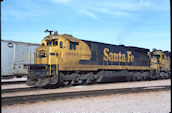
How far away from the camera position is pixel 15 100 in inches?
294

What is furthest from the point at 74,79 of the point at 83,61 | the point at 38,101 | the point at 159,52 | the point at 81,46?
the point at 159,52

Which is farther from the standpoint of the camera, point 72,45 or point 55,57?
point 72,45

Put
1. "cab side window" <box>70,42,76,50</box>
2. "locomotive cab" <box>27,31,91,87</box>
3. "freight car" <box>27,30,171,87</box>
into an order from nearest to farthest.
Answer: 1. "locomotive cab" <box>27,31,91,87</box>
2. "freight car" <box>27,30,171,87</box>
3. "cab side window" <box>70,42,76,50</box>

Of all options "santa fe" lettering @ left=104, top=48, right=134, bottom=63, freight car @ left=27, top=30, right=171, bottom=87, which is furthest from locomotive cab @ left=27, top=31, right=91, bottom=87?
"santa fe" lettering @ left=104, top=48, right=134, bottom=63

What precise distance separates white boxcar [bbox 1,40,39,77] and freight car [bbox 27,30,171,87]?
4348 millimetres

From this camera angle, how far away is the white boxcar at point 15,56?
16.2 m

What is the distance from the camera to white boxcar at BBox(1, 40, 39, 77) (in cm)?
1620

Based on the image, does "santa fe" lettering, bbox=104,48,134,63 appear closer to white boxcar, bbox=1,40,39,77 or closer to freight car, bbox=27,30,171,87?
freight car, bbox=27,30,171,87

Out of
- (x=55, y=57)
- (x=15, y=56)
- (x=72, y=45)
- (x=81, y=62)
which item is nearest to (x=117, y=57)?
(x=81, y=62)

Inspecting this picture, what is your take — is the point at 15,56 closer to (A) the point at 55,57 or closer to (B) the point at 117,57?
(A) the point at 55,57

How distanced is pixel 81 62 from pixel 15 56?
7214 mm

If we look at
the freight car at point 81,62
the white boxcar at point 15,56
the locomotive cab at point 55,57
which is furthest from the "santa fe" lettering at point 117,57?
the white boxcar at point 15,56

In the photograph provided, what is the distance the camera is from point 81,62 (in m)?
13.6

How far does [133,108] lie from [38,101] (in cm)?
383
